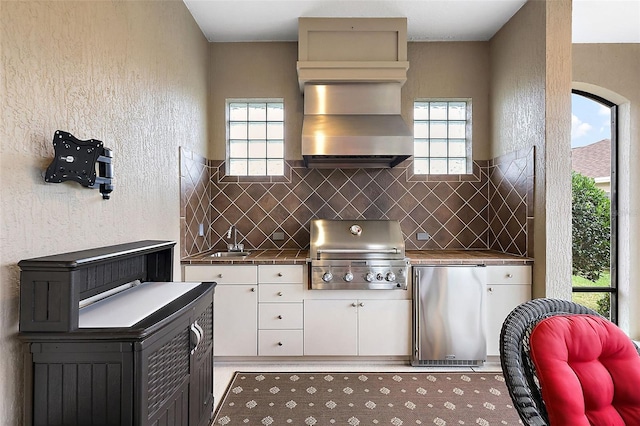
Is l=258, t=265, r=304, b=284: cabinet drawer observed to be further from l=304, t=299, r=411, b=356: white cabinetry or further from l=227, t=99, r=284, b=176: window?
l=227, t=99, r=284, b=176: window

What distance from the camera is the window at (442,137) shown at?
11.6 feet

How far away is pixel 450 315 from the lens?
2.77 m

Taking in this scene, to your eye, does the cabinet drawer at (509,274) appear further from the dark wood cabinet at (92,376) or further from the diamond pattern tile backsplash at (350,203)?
the dark wood cabinet at (92,376)

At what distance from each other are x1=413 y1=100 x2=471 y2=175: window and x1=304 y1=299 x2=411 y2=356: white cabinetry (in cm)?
144

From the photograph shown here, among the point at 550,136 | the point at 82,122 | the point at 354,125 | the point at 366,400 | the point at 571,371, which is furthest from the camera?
the point at 354,125

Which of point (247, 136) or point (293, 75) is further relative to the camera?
point (247, 136)

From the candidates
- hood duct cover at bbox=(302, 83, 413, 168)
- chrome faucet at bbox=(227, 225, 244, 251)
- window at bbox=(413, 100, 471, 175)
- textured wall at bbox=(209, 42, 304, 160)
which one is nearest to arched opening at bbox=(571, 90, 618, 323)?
window at bbox=(413, 100, 471, 175)

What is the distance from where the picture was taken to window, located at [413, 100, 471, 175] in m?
3.53

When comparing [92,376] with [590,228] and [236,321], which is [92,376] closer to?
[236,321]

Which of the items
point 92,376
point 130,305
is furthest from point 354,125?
point 92,376

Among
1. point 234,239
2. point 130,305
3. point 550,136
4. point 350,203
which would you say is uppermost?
point 550,136

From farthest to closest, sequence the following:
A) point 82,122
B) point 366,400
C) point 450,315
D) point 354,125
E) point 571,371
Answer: point 354,125 → point 450,315 → point 366,400 → point 82,122 → point 571,371

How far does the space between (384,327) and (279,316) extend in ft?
2.69

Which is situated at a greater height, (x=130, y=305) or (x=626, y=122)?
(x=626, y=122)
